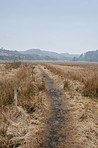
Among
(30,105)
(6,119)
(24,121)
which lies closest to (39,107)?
(30,105)

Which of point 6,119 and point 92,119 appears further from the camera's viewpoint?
point 92,119

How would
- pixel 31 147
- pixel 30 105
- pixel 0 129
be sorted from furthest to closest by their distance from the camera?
1. pixel 30 105
2. pixel 0 129
3. pixel 31 147

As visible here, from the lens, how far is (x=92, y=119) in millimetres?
4594

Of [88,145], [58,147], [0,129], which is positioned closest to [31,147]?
[58,147]

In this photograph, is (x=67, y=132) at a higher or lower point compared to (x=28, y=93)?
lower

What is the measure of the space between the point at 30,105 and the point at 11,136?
2190mm

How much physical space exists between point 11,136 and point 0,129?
0.38 metres

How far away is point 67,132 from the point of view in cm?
368

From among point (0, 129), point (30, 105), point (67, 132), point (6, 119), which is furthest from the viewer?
point (30, 105)

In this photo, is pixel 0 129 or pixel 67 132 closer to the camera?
pixel 0 129

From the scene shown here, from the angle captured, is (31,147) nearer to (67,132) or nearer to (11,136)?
(11,136)

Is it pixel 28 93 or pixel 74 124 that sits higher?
pixel 28 93

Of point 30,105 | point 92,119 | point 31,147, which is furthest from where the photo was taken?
point 30,105

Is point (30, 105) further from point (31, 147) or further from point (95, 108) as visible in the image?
point (95, 108)
